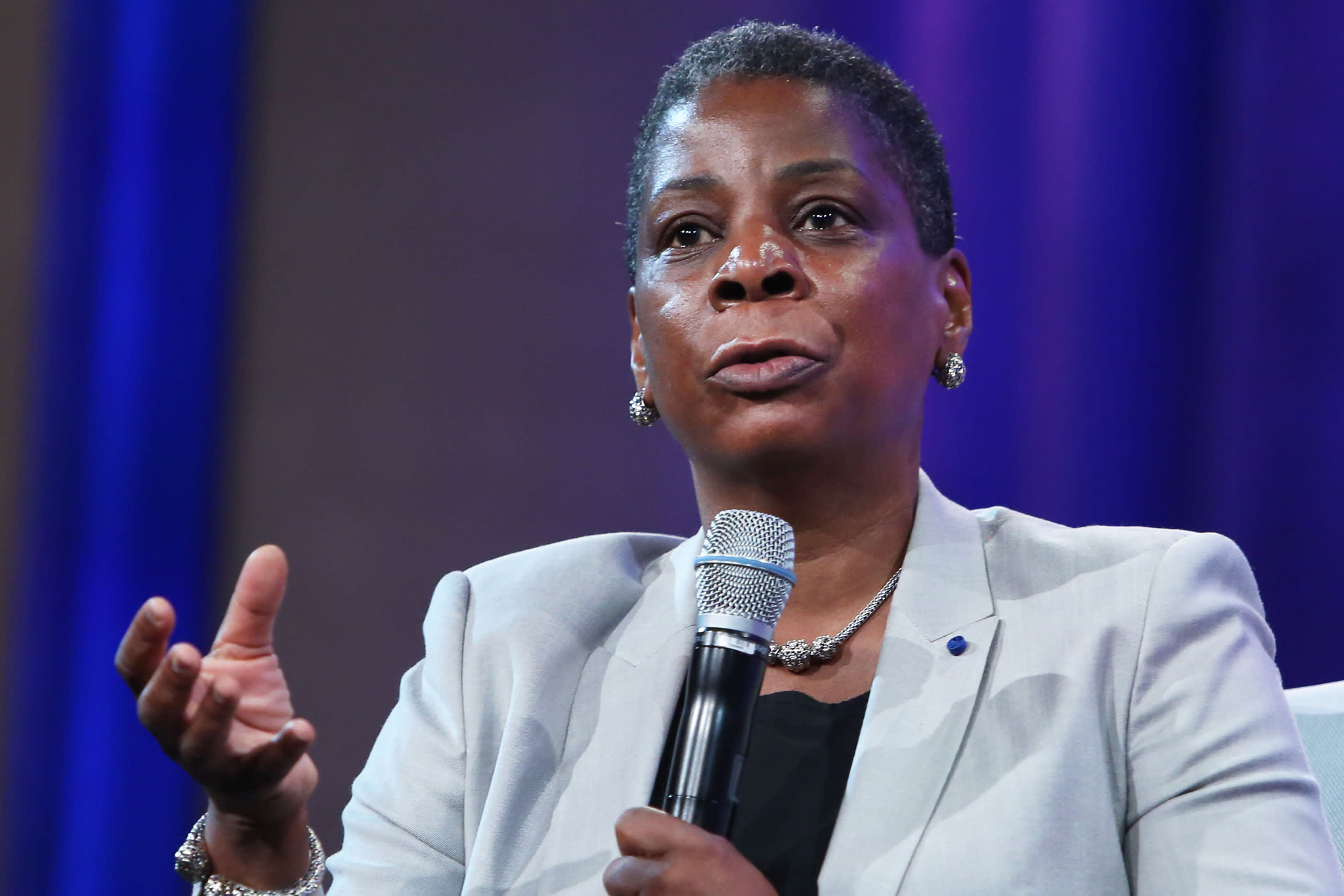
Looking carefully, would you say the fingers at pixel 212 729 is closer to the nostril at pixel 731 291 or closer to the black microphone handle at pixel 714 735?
the black microphone handle at pixel 714 735

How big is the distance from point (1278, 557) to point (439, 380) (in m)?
1.53

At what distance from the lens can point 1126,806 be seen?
55.3 inches

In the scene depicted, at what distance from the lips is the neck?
17cm

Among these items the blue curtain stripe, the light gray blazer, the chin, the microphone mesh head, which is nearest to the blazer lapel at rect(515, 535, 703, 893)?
the light gray blazer

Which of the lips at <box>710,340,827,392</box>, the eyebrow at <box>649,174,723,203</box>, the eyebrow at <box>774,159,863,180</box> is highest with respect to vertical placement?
the eyebrow at <box>774,159,863,180</box>

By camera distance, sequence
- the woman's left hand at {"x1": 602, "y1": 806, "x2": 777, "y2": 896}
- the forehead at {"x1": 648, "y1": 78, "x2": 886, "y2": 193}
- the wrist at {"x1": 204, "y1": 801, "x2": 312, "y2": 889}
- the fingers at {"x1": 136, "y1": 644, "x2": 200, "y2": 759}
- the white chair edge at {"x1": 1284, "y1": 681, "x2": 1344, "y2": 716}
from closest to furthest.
A: the woman's left hand at {"x1": 602, "y1": 806, "x2": 777, "y2": 896} < the fingers at {"x1": 136, "y1": 644, "x2": 200, "y2": 759} < the wrist at {"x1": 204, "y1": 801, "x2": 312, "y2": 889} < the forehead at {"x1": 648, "y1": 78, "x2": 886, "y2": 193} < the white chair edge at {"x1": 1284, "y1": 681, "x2": 1344, "y2": 716}

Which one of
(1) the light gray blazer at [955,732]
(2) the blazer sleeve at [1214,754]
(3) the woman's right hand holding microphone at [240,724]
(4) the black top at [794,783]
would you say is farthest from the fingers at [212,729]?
(2) the blazer sleeve at [1214,754]

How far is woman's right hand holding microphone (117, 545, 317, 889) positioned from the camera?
3.89ft

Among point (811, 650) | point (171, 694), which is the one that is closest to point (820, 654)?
point (811, 650)

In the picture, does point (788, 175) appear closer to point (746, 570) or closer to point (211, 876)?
point (746, 570)

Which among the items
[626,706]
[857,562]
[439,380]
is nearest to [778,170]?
[857,562]

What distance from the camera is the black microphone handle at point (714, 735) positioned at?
1.10 m

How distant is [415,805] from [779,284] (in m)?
0.75

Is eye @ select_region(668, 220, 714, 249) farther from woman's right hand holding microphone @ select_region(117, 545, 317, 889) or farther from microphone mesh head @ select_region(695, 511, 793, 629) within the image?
woman's right hand holding microphone @ select_region(117, 545, 317, 889)
